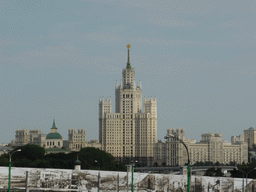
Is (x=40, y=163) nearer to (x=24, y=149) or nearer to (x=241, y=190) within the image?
(x=24, y=149)

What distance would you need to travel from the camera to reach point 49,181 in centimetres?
9550

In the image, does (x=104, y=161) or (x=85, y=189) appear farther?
(x=104, y=161)

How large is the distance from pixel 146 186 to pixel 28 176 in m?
18.2

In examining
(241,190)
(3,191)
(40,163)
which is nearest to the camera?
(241,190)

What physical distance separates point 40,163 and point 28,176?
49630 mm

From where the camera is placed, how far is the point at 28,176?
9388cm

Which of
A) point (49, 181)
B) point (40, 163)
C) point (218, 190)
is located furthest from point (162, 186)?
point (40, 163)

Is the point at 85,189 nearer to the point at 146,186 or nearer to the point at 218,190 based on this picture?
the point at 146,186

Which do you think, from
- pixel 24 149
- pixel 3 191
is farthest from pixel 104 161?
pixel 3 191

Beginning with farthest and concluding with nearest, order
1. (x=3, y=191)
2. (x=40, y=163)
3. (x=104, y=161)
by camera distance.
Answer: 1. (x=104, y=161)
2. (x=40, y=163)
3. (x=3, y=191)

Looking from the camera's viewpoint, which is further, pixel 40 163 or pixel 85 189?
pixel 40 163

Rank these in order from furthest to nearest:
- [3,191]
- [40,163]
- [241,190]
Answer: [40,163] → [3,191] → [241,190]

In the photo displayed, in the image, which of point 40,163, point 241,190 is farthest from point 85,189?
point 40,163

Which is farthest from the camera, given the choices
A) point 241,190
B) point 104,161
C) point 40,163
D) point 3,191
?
point 104,161
